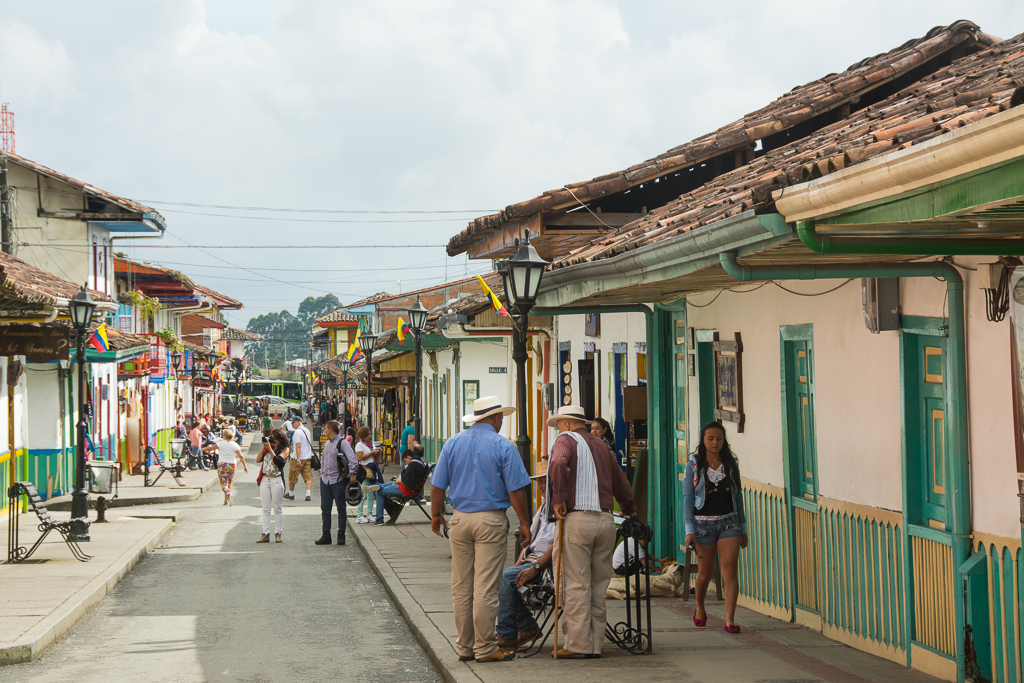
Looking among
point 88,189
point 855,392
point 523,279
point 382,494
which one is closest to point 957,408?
point 855,392

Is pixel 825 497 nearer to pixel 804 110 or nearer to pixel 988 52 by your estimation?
pixel 988 52

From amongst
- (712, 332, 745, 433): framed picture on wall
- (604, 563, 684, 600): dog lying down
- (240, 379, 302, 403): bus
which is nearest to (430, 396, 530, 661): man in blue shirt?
(604, 563, 684, 600): dog lying down

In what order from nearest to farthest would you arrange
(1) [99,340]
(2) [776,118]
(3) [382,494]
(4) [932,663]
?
(4) [932,663] < (2) [776,118] < (3) [382,494] < (1) [99,340]

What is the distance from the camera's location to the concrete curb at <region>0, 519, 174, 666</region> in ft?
27.9

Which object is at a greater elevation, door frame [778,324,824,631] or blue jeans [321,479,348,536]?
door frame [778,324,824,631]

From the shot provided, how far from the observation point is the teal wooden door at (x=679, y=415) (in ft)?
37.3

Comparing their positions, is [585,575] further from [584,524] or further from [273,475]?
[273,475]

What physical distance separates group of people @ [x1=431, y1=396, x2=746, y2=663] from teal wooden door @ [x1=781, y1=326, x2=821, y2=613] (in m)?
1.88

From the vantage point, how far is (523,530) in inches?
306

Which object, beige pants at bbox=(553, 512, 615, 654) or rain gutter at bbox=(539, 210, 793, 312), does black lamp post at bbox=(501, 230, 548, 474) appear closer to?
rain gutter at bbox=(539, 210, 793, 312)

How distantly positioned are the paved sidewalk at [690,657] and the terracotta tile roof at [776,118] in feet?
17.2

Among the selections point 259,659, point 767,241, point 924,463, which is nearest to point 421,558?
point 259,659

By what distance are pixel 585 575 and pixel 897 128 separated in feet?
11.4

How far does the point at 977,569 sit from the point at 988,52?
534cm
